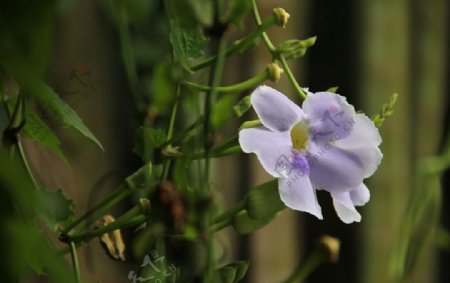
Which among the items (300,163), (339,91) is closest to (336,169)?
(300,163)

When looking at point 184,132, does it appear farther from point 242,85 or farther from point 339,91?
point 339,91

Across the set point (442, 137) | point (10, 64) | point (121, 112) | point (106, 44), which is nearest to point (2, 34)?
point (10, 64)

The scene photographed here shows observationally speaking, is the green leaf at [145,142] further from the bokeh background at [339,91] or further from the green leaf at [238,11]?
the bokeh background at [339,91]

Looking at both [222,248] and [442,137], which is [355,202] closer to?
[222,248]

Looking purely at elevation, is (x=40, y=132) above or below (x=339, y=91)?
above

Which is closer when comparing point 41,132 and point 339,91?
point 41,132
